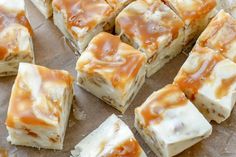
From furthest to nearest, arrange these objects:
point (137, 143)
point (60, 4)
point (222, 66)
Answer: point (60, 4), point (222, 66), point (137, 143)

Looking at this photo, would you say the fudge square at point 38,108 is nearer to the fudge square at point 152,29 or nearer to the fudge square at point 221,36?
the fudge square at point 152,29

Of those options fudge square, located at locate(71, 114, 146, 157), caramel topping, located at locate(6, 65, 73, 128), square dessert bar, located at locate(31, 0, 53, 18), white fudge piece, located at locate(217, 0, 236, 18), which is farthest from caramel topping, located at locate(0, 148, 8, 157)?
white fudge piece, located at locate(217, 0, 236, 18)

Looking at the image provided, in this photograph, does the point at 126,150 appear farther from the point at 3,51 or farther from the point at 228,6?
the point at 228,6

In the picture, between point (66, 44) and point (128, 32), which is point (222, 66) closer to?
point (128, 32)

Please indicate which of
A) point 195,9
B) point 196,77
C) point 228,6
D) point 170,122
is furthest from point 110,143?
point 228,6

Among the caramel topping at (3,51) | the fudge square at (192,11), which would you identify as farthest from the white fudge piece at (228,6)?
the caramel topping at (3,51)

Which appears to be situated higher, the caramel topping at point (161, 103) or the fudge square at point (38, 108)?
the fudge square at point (38, 108)

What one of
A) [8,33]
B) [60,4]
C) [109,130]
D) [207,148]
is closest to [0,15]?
[8,33]

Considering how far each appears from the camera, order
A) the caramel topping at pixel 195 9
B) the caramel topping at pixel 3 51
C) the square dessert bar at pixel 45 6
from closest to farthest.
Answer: the caramel topping at pixel 3 51
the caramel topping at pixel 195 9
the square dessert bar at pixel 45 6
